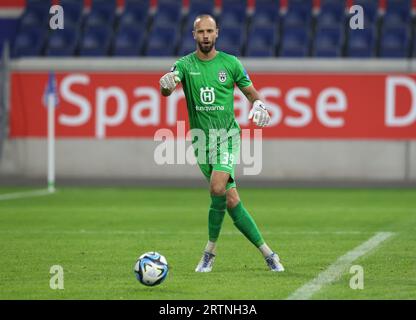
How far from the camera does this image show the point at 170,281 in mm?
8680

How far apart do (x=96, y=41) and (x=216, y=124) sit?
14.7 m

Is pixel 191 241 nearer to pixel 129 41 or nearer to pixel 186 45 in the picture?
pixel 186 45

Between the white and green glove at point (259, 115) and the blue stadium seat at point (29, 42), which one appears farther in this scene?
the blue stadium seat at point (29, 42)

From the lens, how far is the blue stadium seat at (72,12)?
24.2m

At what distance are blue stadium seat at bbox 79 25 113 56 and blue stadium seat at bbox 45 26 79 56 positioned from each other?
194 mm

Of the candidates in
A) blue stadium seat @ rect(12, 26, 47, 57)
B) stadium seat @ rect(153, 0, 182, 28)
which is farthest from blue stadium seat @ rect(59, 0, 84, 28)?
stadium seat @ rect(153, 0, 182, 28)

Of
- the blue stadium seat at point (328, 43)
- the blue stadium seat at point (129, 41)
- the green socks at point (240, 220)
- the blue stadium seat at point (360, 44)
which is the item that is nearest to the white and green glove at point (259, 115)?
the green socks at point (240, 220)

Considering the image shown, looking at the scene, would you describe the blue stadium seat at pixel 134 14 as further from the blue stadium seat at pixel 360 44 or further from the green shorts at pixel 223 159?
the green shorts at pixel 223 159

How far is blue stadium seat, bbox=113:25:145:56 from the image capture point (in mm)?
23234

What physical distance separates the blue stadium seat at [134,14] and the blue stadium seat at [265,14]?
2423 mm

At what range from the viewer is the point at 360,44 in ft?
74.5

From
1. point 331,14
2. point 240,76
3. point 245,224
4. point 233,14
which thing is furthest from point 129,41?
point 245,224
